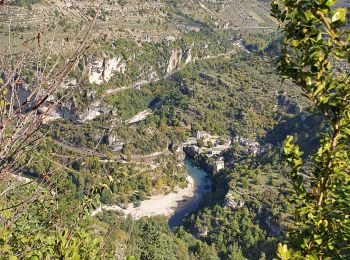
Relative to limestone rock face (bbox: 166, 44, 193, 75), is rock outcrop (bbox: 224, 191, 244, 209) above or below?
above

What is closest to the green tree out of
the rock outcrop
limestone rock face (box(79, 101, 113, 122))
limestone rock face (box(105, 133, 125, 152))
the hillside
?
the hillside

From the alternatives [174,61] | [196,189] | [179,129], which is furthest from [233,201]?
[174,61]

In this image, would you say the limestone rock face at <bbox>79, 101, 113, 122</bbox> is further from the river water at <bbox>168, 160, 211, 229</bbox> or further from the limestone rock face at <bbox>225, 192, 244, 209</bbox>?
the limestone rock face at <bbox>225, 192, 244, 209</bbox>

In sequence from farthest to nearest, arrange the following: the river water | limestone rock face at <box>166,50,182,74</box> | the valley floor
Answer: limestone rock face at <box>166,50,182,74</box>, the river water, the valley floor

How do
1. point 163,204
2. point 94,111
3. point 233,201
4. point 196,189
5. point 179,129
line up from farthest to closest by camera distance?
point 179,129 < point 94,111 < point 196,189 < point 163,204 < point 233,201

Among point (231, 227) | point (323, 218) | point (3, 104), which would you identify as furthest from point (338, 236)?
point (231, 227)

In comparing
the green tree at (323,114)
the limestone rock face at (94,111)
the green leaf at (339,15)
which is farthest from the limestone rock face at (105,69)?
the green leaf at (339,15)

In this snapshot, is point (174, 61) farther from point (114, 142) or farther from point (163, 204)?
point (163, 204)
